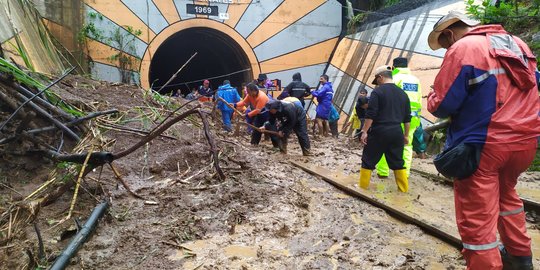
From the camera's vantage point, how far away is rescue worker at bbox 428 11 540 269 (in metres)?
2.28

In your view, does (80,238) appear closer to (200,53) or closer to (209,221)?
(209,221)

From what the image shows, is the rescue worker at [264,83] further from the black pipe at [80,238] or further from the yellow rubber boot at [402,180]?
the black pipe at [80,238]

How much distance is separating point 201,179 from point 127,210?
94 cm

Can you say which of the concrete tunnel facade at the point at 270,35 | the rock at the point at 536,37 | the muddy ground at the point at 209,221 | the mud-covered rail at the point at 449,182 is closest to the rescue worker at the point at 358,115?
the concrete tunnel facade at the point at 270,35

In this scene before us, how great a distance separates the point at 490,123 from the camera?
2.30 metres

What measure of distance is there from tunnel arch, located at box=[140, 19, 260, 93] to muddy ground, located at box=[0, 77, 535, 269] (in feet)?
16.4

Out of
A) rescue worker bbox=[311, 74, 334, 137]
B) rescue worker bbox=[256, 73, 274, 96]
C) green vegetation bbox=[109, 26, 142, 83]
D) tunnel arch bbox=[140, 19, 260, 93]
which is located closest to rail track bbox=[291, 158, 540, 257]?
rescue worker bbox=[311, 74, 334, 137]

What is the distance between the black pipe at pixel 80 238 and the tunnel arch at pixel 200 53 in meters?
6.21

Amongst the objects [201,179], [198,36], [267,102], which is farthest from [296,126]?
[198,36]

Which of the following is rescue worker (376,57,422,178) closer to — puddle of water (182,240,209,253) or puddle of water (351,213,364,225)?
puddle of water (351,213,364,225)

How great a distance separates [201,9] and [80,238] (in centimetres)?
1141

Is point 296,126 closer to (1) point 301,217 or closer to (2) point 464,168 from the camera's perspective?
(1) point 301,217

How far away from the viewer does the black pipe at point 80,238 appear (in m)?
2.52

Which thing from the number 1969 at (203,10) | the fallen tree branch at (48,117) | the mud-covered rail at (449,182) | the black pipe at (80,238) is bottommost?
the mud-covered rail at (449,182)
